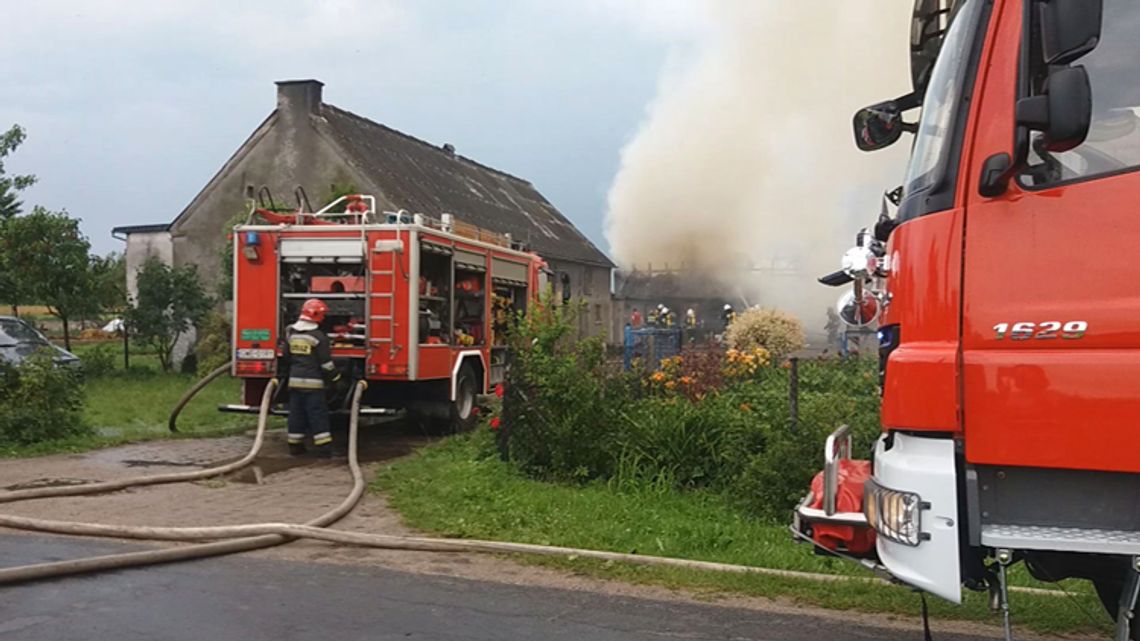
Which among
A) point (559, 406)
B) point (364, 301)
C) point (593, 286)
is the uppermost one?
point (593, 286)

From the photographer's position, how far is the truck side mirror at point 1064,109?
297 centimetres

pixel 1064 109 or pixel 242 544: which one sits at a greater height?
pixel 1064 109

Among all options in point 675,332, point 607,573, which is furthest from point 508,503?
point 675,332

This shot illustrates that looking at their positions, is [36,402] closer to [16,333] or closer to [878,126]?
[16,333]

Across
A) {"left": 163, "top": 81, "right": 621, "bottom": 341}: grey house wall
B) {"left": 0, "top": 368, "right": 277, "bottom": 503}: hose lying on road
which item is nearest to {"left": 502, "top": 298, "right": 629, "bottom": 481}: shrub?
{"left": 0, "top": 368, "right": 277, "bottom": 503}: hose lying on road

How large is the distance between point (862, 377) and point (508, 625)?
7.39 metres

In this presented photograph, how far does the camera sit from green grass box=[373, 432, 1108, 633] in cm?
521

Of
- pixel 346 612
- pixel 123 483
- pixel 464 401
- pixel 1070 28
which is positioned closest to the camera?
pixel 1070 28

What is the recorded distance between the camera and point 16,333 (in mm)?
15859

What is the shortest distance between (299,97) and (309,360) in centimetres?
1819

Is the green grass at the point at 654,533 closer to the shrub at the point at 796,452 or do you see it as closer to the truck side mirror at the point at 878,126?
the shrub at the point at 796,452

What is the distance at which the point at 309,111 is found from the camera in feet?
86.4

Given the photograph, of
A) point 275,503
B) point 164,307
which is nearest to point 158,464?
point 275,503

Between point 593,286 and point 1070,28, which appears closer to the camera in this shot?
point 1070,28
